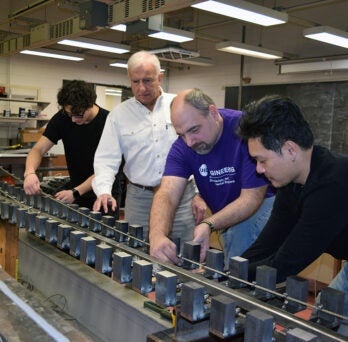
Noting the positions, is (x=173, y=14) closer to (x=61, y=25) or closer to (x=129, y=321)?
(x=61, y=25)

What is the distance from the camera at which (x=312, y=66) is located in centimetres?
632

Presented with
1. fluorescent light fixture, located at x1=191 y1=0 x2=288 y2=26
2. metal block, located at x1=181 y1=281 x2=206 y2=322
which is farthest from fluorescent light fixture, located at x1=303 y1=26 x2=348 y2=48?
metal block, located at x1=181 y1=281 x2=206 y2=322

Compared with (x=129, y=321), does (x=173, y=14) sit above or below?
above

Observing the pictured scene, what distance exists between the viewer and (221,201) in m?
1.94

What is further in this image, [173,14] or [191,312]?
[173,14]

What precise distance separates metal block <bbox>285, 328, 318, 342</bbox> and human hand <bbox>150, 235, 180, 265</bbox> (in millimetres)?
568

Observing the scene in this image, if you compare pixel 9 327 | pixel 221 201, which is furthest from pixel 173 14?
pixel 9 327

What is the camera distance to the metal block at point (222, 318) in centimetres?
87

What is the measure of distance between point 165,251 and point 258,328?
56cm

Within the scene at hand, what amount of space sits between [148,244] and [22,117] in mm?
6442

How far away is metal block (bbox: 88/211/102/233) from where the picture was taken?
1646 millimetres

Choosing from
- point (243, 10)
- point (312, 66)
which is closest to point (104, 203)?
point (243, 10)

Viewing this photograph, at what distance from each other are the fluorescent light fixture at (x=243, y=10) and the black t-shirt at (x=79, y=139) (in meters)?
1.36

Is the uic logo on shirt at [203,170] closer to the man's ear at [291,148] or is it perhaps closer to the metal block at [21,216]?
the man's ear at [291,148]
